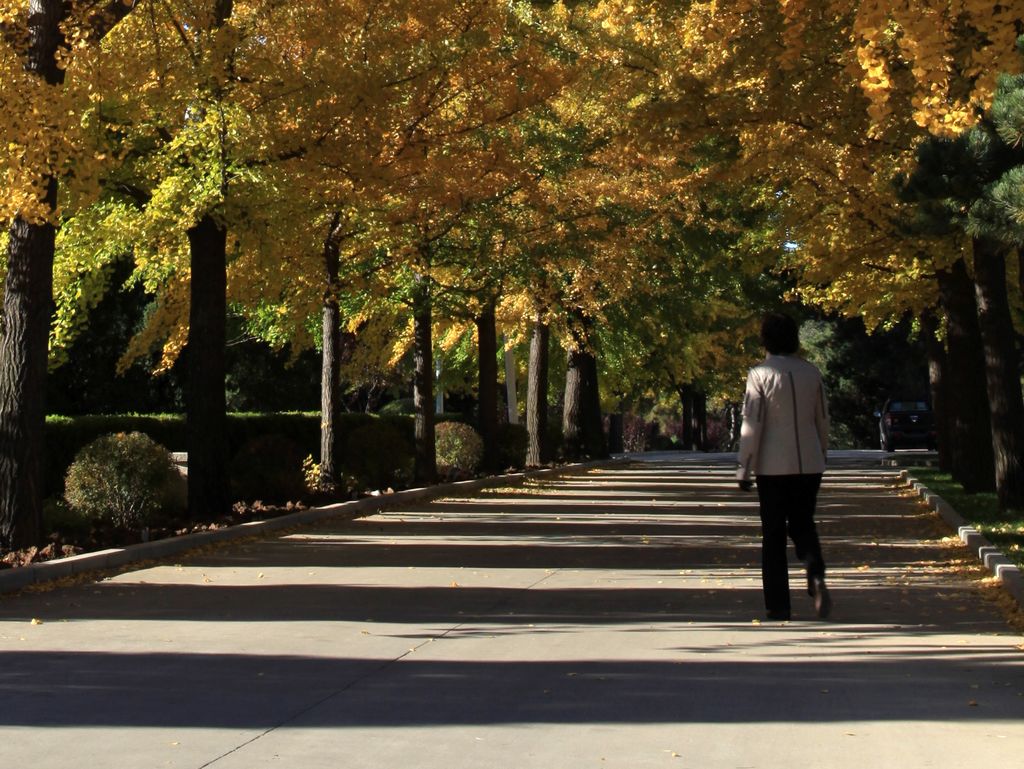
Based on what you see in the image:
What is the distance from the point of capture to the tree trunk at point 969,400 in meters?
24.6

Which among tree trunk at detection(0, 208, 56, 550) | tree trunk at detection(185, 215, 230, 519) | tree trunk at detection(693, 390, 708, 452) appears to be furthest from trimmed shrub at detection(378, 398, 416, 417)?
tree trunk at detection(0, 208, 56, 550)

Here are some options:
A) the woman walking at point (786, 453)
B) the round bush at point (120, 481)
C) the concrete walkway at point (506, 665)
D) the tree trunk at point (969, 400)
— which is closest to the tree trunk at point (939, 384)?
the tree trunk at point (969, 400)

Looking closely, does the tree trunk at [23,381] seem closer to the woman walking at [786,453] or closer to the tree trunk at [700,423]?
the woman walking at [786,453]

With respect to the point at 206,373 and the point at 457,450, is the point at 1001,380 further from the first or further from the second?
the point at 457,450

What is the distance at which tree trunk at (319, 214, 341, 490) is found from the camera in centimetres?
2431

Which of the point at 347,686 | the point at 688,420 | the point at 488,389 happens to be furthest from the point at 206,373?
the point at 688,420

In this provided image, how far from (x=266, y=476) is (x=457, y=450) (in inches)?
417

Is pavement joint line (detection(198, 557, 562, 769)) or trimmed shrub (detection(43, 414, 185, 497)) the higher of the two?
trimmed shrub (detection(43, 414, 185, 497))

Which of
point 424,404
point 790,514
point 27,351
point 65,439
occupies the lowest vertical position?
point 790,514

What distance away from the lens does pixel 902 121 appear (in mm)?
18016

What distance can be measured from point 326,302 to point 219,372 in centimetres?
476

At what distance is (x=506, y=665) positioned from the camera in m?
8.93

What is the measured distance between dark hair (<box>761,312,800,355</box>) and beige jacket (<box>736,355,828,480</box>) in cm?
18

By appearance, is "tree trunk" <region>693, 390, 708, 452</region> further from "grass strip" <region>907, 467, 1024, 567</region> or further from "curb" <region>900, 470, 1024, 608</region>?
"curb" <region>900, 470, 1024, 608</region>
